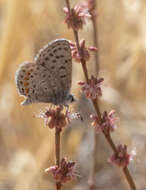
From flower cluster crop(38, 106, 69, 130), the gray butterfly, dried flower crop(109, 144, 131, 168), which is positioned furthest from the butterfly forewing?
dried flower crop(109, 144, 131, 168)

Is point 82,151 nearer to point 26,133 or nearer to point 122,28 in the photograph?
point 26,133

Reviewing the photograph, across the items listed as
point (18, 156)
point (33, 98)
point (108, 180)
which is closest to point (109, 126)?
point (33, 98)

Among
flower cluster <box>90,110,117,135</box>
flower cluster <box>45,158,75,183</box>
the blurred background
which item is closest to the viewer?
flower cluster <box>45,158,75,183</box>

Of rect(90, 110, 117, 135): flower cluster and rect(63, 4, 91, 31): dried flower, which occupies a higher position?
rect(63, 4, 91, 31): dried flower

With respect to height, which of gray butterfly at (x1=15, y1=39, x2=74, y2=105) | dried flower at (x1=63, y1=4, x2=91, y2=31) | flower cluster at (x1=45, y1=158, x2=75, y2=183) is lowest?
flower cluster at (x1=45, y1=158, x2=75, y2=183)

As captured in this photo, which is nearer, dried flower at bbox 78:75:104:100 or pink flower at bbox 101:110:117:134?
dried flower at bbox 78:75:104:100

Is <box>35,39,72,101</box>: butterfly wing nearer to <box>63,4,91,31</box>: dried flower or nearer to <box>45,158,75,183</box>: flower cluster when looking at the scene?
<box>63,4,91,31</box>: dried flower
